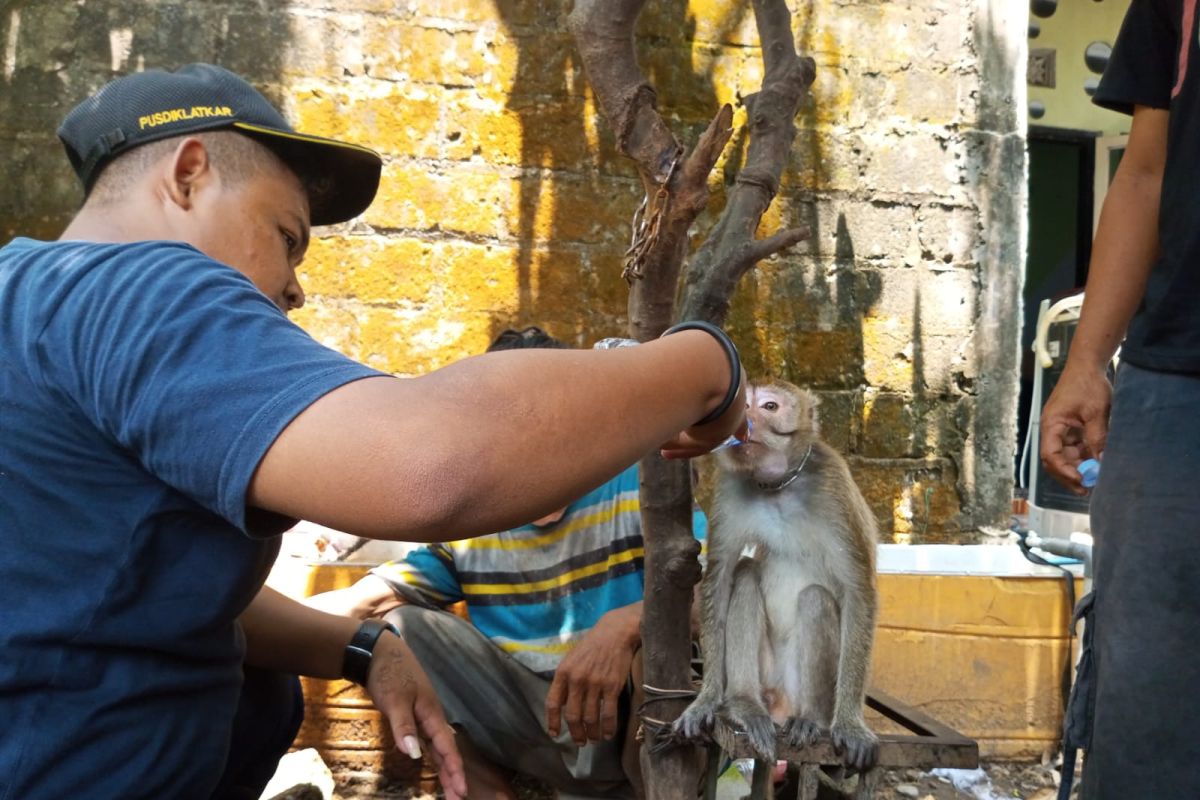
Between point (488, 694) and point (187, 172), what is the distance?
6.34ft

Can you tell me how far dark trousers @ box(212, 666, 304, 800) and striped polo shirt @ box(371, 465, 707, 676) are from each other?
3.28ft

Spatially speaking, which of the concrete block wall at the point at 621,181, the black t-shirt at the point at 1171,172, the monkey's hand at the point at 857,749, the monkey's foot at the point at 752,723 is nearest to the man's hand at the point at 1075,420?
the black t-shirt at the point at 1171,172

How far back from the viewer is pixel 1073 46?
319 inches

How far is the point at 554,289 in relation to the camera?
4.39m

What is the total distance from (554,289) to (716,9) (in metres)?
1.28

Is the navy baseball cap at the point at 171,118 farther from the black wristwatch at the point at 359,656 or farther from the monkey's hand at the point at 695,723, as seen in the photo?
the monkey's hand at the point at 695,723

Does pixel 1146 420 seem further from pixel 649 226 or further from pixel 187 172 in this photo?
pixel 187 172

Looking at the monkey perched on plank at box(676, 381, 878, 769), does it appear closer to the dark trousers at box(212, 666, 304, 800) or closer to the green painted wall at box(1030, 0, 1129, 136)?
the dark trousers at box(212, 666, 304, 800)

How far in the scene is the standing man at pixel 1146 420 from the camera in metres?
1.96

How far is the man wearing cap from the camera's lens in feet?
3.83

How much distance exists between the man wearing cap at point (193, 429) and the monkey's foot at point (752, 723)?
0.78 metres

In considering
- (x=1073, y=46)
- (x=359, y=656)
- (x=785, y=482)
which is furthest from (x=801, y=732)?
(x=1073, y=46)

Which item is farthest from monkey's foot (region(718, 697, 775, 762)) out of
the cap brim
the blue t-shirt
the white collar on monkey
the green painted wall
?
the green painted wall

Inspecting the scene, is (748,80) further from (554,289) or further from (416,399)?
(416,399)
